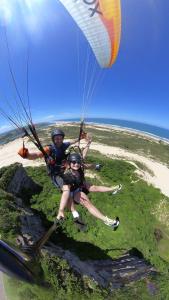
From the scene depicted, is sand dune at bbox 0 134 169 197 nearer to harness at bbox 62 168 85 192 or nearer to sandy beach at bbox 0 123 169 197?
sandy beach at bbox 0 123 169 197

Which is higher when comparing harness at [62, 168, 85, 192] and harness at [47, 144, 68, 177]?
harness at [47, 144, 68, 177]

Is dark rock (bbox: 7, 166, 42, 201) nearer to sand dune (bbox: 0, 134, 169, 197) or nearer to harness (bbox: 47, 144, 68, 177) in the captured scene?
harness (bbox: 47, 144, 68, 177)

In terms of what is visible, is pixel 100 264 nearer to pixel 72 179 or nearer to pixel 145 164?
pixel 72 179

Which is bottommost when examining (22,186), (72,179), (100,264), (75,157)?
(100,264)

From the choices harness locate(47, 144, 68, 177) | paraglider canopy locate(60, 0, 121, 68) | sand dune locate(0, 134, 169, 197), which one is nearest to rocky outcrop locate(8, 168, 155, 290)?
harness locate(47, 144, 68, 177)

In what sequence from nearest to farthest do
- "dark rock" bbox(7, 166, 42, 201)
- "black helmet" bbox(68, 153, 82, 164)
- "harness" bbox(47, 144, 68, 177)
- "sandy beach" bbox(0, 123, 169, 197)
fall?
"black helmet" bbox(68, 153, 82, 164) < "harness" bbox(47, 144, 68, 177) < "dark rock" bbox(7, 166, 42, 201) < "sandy beach" bbox(0, 123, 169, 197)

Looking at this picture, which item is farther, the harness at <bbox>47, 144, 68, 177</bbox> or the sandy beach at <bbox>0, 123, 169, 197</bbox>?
the sandy beach at <bbox>0, 123, 169, 197</bbox>

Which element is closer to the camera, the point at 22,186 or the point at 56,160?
the point at 56,160

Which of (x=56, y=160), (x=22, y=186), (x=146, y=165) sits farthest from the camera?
(x=146, y=165)

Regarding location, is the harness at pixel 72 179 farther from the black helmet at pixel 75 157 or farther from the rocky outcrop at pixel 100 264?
the rocky outcrop at pixel 100 264

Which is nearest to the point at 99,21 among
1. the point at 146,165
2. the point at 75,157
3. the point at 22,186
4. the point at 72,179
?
the point at 75,157

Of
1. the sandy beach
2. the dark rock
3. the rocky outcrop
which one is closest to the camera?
the rocky outcrop

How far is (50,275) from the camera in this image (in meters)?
11.9

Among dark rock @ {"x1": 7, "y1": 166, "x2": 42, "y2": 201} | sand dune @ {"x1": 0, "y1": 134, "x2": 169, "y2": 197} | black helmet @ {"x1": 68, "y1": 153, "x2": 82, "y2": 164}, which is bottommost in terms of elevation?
sand dune @ {"x1": 0, "y1": 134, "x2": 169, "y2": 197}
